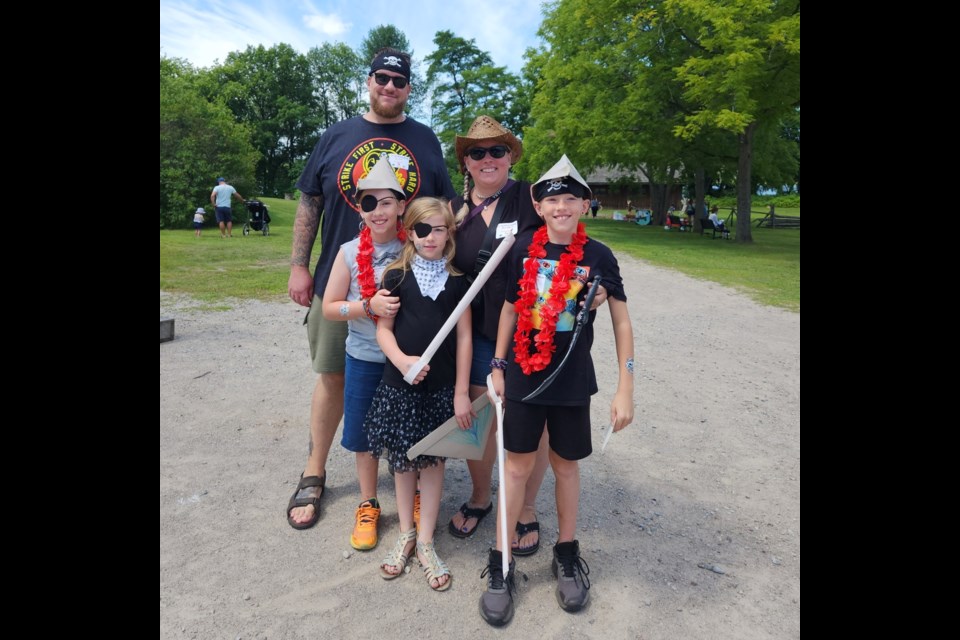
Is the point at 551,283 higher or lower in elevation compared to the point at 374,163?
lower

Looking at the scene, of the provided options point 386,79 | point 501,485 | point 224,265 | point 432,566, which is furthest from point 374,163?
point 224,265

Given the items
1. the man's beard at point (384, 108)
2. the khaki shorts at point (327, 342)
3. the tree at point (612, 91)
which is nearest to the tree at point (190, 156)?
the tree at point (612, 91)

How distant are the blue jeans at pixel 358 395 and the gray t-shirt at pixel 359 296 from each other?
5 cm

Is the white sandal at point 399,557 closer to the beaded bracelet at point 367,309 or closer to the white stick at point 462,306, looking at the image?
the white stick at point 462,306

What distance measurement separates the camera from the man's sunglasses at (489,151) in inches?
118

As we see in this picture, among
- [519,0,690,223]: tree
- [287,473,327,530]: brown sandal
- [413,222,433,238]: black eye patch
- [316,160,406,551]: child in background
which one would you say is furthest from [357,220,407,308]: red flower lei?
[519,0,690,223]: tree

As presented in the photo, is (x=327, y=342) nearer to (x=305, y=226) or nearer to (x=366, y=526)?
(x=305, y=226)

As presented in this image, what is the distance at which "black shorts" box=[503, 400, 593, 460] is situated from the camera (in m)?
2.71

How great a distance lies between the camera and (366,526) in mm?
3256

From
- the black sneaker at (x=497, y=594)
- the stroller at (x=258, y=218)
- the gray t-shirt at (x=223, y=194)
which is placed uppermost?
the gray t-shirt at (x=223, y=194)

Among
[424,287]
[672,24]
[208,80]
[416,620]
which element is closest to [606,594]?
[416,620]

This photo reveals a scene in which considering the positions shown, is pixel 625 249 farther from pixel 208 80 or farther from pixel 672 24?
pixel 208 80

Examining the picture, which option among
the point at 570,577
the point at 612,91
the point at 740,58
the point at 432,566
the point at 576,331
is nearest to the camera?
the point at 576,331

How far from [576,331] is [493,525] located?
59.1 inches
